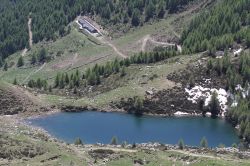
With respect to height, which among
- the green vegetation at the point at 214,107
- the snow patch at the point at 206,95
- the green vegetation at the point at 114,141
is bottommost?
the green vegetation at the point at 114,141

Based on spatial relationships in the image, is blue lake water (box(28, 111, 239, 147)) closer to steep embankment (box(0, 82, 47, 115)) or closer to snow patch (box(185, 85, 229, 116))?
steep embankment (box(0, 82, 47, 115))

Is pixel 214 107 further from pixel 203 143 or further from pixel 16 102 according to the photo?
pixel 16 102

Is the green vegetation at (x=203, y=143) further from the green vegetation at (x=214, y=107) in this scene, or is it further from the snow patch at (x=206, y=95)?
the snow patch at (x=206, y=95)

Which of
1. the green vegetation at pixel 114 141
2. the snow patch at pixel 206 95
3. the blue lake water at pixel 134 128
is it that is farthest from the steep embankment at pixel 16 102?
the snow patch at pixel 206 95

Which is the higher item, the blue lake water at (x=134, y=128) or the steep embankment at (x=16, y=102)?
the steep embankment at (x=16, y=102)

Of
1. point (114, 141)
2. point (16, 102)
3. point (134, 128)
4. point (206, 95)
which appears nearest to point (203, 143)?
point (114, 141)

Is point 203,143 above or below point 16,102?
below

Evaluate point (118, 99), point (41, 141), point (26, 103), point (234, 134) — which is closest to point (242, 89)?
point (234, 134)

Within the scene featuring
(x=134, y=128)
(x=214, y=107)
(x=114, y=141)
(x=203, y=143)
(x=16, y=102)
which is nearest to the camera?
(x=114, y=141)

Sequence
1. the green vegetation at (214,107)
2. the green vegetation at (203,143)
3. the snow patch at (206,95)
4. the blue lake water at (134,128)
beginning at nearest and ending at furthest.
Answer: the green vegetation at (203,143) < the blue lake water at (134,128) < the green vegetation at (214,107) < the snow patch at (206,95)

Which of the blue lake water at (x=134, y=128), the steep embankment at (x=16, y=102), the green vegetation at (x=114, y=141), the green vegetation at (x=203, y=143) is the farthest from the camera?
the steep embankment at (x=16, y=102)
